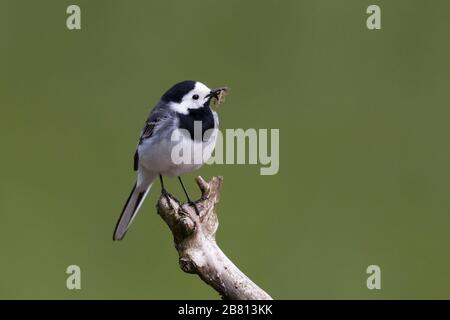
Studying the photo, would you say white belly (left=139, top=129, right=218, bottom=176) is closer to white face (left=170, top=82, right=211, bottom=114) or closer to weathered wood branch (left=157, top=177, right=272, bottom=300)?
white face (left=170, top=82, right=211, bottom=114)

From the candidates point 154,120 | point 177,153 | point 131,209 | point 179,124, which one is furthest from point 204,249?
point 131,209

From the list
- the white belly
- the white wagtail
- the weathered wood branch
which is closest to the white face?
the white wagtail

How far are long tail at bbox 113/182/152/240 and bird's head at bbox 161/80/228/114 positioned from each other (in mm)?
536

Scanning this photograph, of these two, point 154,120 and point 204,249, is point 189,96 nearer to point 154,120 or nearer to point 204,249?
point 154,120

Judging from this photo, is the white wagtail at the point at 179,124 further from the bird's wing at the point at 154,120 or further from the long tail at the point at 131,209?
the long tail at the point at 131,209

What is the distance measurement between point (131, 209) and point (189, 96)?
70 cm

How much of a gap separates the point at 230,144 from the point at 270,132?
2.45 meters

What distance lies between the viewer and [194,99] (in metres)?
3.97

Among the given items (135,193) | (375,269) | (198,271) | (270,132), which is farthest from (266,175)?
(198,271)

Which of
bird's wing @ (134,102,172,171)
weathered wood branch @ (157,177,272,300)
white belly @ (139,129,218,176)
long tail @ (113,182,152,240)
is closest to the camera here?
weathered wood branch @ (157,177,272,300)

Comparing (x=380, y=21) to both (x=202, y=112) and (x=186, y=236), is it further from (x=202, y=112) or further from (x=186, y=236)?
(x=186, y=236)

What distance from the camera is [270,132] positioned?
6652 millimetres

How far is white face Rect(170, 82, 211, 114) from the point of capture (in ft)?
13.0

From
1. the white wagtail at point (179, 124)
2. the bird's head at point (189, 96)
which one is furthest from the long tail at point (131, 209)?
the bird's head at point (189, 96)
